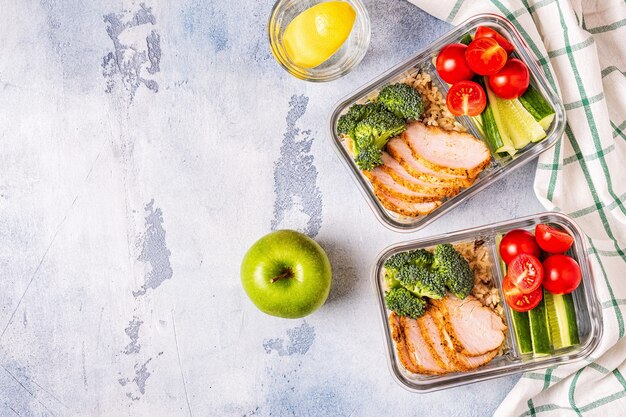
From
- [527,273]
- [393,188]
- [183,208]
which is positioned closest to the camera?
[527,273]

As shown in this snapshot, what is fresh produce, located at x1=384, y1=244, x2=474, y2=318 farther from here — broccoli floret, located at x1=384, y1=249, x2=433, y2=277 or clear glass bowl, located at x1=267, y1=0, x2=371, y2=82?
clear glass bowl, located at x1=267, y1=0, x2=371, y2=82

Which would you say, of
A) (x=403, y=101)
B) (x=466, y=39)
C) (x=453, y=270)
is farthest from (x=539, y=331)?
(x=466, y=39)

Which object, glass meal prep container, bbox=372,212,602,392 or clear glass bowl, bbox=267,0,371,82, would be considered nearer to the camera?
glass meal prep container, bbox=372,212,602,392

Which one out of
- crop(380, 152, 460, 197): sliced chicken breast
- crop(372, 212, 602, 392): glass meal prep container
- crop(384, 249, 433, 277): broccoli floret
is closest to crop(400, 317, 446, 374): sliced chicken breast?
crop(372, 212, 602, 392): glass meal prep container

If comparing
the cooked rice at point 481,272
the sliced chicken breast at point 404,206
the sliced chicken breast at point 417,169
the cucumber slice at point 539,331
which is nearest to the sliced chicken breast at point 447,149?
the sliced chicken breast at point 417,169

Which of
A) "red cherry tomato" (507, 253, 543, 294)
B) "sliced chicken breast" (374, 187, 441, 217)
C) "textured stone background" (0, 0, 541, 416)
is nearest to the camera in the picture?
"red cherry tomato" (507, 253, 543, 294)

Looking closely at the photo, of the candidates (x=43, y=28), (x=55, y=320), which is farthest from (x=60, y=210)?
(x=43, y=28)

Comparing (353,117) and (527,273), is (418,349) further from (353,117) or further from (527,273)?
(353,117)
